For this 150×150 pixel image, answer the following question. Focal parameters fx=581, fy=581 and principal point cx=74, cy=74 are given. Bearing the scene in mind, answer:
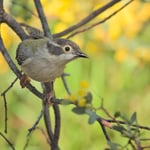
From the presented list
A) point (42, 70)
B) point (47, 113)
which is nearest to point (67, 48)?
point (42, 70)

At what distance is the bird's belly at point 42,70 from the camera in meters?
2.34

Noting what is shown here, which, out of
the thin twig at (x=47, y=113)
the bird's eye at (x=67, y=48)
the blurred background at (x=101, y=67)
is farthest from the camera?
the blurred background at (x=101, y=67)

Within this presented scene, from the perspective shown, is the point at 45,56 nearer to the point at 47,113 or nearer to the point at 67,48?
the point at 67,48

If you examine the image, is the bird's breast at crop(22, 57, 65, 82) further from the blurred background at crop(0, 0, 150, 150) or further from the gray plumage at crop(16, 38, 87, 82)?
the blurred background at crop(0, 0, 150, 150)

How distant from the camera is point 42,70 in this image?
7.82 ft

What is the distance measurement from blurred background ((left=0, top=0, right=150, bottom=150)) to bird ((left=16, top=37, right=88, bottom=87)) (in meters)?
1.49

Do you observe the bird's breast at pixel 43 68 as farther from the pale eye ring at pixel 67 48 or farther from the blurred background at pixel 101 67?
the blurred background at pixel 101 67

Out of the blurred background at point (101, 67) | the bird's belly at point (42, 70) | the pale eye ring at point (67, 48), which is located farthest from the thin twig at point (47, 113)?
the blurred background at point (101, 67)

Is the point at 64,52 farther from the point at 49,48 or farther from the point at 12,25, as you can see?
the point at 12,25

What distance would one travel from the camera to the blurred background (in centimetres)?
403

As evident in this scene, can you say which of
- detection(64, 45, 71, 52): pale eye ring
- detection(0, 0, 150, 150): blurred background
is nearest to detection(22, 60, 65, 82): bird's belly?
detection(64, 45, 71, 52): pale eye ring

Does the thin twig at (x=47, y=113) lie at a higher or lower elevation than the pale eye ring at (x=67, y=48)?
lower

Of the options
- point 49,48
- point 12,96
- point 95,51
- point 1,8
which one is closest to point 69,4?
point 95,51

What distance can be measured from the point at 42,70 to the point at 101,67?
1855mm
